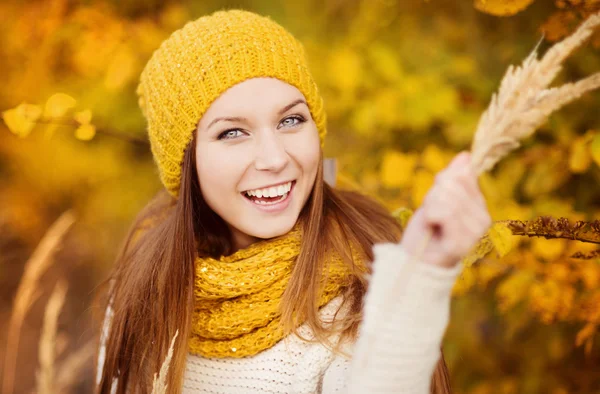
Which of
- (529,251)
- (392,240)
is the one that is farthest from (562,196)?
(392,240)

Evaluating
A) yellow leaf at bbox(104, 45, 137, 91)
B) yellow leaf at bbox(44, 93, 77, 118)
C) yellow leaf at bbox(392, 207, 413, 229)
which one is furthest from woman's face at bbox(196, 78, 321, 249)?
yellow leaf at bbox(104, 45, 137, 91)

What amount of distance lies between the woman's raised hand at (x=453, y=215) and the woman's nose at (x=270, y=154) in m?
0.87

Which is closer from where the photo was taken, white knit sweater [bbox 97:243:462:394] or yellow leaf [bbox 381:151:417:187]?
white knit sweater [bbox 97:243:462:394]

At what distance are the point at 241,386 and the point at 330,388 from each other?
0.30 m

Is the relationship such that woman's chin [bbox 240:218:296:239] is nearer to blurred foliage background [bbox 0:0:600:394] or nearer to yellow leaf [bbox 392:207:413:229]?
yellow leaf [bbox 392:207:413:229]

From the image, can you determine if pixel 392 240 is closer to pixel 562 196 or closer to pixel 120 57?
pixel 562 196

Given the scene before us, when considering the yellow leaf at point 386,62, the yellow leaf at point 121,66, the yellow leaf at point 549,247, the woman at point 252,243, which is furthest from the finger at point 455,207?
the yellow leaf at point 121,66

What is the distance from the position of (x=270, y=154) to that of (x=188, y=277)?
0.48m

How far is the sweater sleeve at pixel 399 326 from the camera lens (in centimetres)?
101

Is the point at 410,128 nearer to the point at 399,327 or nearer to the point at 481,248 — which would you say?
the point at 481,248

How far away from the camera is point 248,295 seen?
189cm

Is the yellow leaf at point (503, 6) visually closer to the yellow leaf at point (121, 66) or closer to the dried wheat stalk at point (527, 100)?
the dried wheat stalk at point (527, 100)

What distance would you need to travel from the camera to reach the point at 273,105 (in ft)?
6.19

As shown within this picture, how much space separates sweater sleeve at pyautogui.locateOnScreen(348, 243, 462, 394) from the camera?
1015 millimetres
